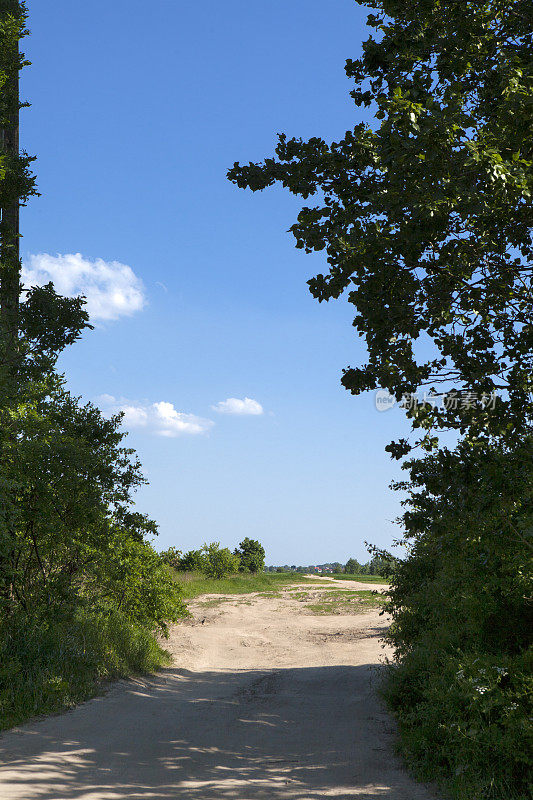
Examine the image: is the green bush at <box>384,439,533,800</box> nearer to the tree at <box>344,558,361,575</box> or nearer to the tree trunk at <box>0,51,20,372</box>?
the tree trunk at <box>0,51,20,372</box>

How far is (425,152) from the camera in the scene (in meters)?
5.36

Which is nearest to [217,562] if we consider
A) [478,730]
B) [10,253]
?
[10,253]

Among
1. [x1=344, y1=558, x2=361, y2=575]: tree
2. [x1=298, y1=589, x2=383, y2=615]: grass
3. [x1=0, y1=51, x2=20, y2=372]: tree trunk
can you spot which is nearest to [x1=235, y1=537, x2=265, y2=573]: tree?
[x1=298, y1=589, x2=383, y2=615]: grass

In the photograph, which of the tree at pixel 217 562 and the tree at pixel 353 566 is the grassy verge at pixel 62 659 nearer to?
the tree at pixel 217 562

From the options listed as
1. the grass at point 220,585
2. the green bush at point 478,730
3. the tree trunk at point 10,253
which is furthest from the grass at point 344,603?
the green bush at point 478,730

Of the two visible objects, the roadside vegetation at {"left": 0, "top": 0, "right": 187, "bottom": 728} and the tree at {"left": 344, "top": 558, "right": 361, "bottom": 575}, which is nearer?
the roadside vegetation at {"left": 0, "top": 0, "right": 187, "bottom": 728}

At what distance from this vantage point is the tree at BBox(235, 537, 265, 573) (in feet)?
161

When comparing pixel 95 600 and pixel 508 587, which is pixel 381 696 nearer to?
pixel 508 587

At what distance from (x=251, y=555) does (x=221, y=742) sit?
43837 mm

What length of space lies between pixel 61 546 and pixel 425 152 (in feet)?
31.9

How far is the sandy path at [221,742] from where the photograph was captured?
19.8 ft

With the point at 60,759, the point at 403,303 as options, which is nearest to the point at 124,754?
the point at 60,759

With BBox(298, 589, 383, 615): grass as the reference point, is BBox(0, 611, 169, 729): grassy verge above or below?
above

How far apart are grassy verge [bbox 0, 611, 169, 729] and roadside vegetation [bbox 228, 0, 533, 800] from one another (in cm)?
509
